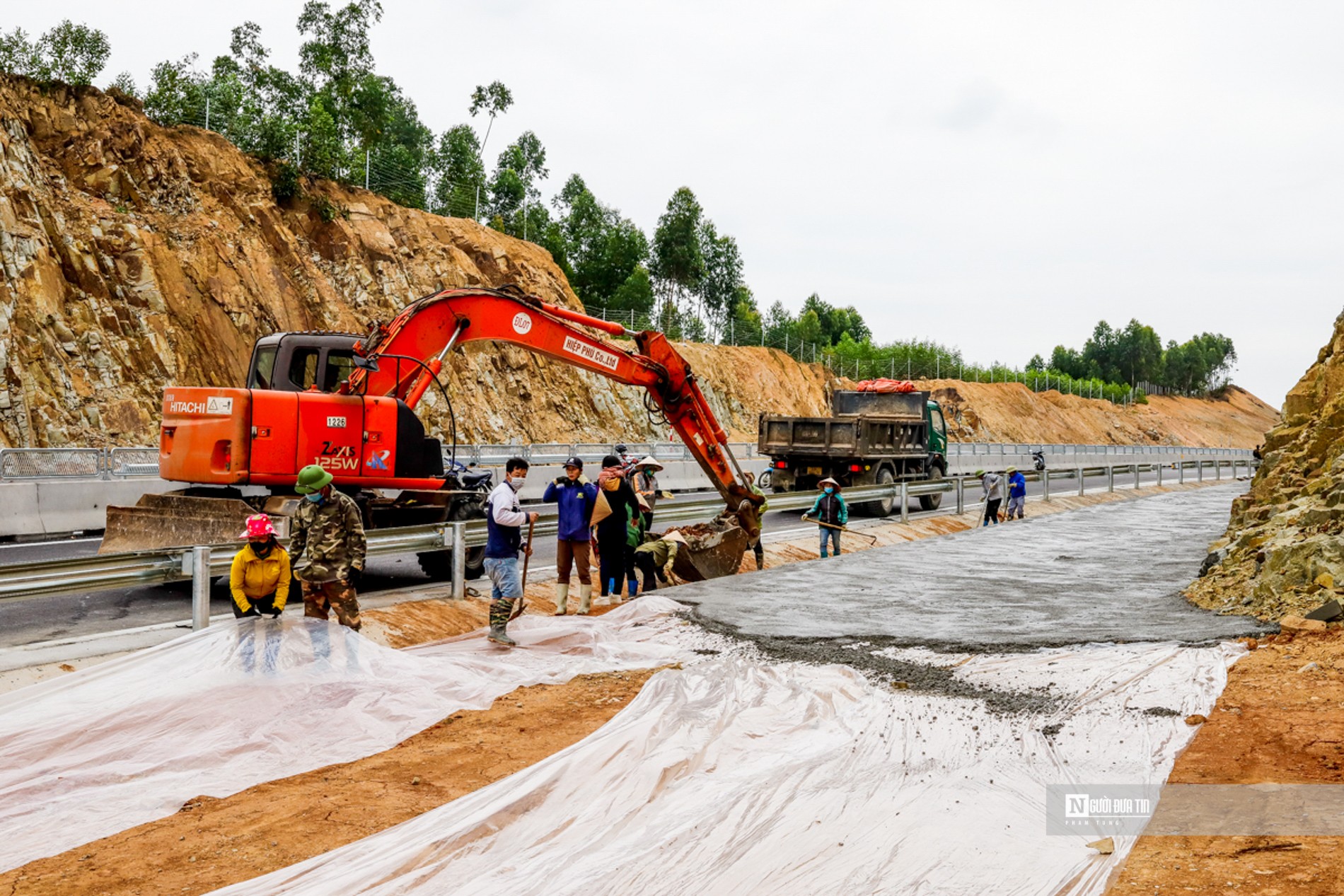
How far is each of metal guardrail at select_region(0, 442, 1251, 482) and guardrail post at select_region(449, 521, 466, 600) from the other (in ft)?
16.3

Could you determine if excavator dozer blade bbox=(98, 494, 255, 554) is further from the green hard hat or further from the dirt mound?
the dirt mound

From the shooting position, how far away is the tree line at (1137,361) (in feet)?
533

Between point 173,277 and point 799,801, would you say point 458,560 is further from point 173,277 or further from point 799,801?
point 173,277

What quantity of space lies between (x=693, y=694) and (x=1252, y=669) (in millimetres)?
3691

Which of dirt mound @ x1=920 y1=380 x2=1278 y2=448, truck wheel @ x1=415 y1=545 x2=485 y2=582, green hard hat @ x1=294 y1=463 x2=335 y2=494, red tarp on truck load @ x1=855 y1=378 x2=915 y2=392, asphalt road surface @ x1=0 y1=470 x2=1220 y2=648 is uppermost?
dirt mound @ x1=920 y1=380 x2=1278 y2=448

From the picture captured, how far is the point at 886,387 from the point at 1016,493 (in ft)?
16.3

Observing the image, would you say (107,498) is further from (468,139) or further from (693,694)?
(468,139)

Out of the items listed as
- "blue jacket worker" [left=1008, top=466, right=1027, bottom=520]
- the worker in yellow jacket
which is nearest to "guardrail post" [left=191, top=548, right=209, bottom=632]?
the worker in yellow jacket

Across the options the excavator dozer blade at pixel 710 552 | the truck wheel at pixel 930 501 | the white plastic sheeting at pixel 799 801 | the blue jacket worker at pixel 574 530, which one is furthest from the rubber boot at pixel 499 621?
the truck wheel at pixel 930 501

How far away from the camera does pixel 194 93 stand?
41.9 metres

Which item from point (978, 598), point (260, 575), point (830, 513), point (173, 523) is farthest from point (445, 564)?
point (978, 598)

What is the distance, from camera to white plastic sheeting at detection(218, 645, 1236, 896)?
4.27 meters

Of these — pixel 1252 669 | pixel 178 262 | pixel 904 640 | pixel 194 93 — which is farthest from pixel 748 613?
pixel 194 93

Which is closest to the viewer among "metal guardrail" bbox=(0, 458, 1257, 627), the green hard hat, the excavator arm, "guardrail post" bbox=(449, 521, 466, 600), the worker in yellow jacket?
"metal guardrail" bbox=(0, 458, 1257, 627)
